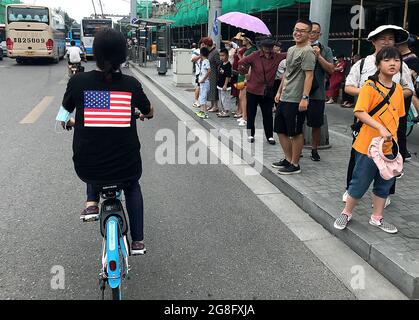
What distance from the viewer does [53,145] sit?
293 inches

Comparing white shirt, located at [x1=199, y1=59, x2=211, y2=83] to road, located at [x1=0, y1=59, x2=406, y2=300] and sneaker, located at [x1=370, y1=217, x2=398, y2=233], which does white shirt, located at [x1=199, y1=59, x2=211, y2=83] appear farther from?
sneaker, located at [x1=370, y1=217, x2=398, y2=233]

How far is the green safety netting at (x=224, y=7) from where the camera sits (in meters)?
10.9

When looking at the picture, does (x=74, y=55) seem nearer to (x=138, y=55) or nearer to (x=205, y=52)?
(x=205, y=52)

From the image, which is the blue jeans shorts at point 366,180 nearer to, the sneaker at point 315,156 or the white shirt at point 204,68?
the sneaker at point 315,156

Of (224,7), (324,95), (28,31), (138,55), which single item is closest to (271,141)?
(324,95)

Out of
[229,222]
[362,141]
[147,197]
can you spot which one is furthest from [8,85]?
[362,141]

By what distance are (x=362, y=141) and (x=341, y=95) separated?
9.08 m

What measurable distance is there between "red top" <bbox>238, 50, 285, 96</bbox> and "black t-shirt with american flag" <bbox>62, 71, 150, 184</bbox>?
4.23 metres

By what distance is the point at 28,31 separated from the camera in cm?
2495

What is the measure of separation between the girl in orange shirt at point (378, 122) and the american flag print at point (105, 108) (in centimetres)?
206

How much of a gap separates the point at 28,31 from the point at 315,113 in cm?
2340

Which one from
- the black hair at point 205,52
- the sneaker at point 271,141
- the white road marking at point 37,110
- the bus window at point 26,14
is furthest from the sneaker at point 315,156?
the bus window at point 26,14
